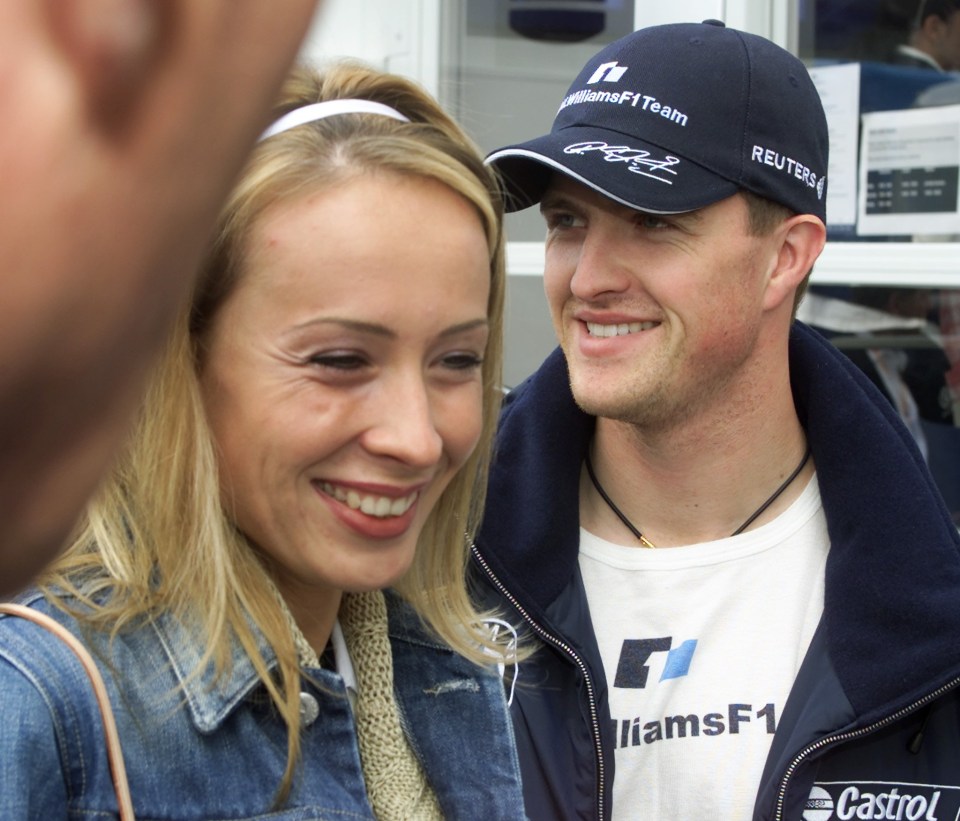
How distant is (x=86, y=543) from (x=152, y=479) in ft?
0.34

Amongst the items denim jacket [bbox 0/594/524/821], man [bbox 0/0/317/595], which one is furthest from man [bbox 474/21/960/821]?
man [bbox 0/0/317/595]

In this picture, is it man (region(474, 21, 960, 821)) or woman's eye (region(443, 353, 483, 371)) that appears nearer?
woman's eye (region(443, 353, 483, 371))

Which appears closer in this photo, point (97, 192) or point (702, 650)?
point (97, 192)

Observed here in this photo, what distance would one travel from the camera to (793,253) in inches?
111

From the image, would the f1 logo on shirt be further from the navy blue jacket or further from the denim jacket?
the denim jacket

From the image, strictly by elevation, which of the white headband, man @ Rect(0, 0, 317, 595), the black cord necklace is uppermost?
man @ Rect(0, 0, 317, 595)

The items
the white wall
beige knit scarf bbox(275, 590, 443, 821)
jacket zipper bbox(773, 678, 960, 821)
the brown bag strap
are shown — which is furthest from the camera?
the white wall

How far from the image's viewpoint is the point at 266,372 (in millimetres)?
1420

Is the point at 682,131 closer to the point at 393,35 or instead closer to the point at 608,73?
the point at 608,73

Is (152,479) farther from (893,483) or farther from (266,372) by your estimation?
(893,483)

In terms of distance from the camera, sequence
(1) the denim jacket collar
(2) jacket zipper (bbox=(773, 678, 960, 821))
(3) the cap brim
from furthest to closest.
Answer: (3) the cap brim, (2) jacket zipper (bbox=(773, 678, 960, 821)), (1) the denim jacket collar

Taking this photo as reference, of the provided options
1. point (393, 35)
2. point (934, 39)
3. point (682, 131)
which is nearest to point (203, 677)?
point (682, 131)

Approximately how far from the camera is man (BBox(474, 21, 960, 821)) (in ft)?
7.47

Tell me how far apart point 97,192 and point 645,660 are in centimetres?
227
